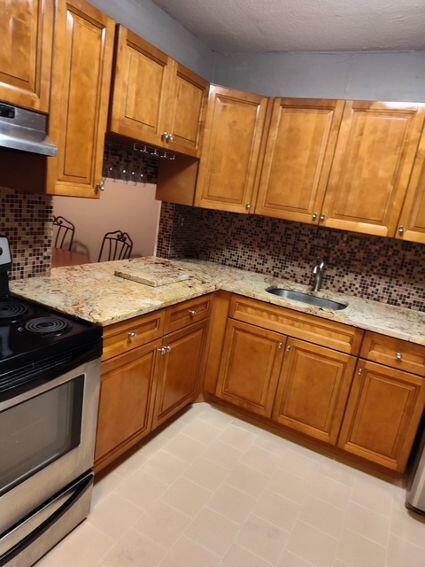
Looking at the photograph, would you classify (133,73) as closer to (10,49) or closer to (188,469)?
A: (10,49)

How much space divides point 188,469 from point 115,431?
1.61 ft

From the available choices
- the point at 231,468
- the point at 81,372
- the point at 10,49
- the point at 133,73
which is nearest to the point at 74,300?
the point at 81,372

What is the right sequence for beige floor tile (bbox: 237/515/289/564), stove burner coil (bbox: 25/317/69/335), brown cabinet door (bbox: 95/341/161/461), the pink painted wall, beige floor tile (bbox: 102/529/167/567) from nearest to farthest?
stove burner coil (bbox: 25/317/69/335) < beige floor tile (bbox: 102/529/167/567) < beige floor tile (bbox: 237/515/289/564) < brown cabinet door (bbox: 95/341/161/461) < the pink painted wall

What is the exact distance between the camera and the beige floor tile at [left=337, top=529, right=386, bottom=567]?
1.64m

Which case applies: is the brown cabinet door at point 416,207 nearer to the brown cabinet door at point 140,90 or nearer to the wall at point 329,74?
the wall at point 329,74

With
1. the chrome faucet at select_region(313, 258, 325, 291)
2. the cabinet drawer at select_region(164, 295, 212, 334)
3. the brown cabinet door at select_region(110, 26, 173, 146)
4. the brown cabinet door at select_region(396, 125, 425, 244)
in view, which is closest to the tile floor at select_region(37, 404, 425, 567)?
the cabinet drawer at select_region(164, 295, 212, 334)

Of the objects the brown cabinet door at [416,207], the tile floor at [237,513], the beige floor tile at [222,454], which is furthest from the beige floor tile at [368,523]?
the brown cabinet door at [416,207]

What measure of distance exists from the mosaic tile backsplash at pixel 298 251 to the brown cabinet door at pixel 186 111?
672 millimetres

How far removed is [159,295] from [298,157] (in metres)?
1.26

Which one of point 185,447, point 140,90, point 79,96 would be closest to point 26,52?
point 79,96

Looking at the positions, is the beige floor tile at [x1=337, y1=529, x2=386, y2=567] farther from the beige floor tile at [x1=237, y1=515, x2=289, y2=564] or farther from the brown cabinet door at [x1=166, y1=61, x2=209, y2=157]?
the brown cabinet door at [x1=166, y1=61, x2=209, y2=157]

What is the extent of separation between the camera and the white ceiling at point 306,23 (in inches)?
75.7

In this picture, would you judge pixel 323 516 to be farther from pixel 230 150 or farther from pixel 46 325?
pixel 230 150

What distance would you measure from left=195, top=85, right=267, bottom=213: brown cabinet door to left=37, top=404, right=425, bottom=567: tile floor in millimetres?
1547
